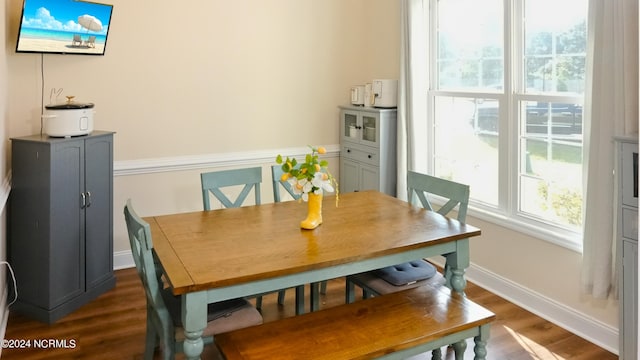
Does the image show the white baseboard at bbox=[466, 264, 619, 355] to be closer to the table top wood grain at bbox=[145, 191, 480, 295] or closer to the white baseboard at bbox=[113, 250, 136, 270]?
the table top wood grain at bbox=[145, 191, 480, 295]

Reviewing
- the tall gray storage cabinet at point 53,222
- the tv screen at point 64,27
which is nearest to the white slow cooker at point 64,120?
the tall gray storage cabinet at point 53,222

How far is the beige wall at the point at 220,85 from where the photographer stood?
3.75 m

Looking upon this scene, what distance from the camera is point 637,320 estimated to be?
2.33 meters

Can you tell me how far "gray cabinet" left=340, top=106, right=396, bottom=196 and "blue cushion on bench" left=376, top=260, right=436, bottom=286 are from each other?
1.61 metres

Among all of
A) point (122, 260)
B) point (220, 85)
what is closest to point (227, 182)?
point (220, 85)

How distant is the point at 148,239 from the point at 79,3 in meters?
2.27

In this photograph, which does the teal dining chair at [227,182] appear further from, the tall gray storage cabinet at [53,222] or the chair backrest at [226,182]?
the tall gray storage cabinet at [53,222]

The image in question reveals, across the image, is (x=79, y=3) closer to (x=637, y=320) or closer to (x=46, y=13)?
(x=46, y=13)

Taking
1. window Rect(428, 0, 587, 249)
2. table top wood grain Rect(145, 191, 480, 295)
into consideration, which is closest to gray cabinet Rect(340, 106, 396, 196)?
window Rect(428, 0, 587, 249)

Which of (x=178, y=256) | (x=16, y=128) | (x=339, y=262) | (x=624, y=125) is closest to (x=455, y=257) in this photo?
(x=339, y=262)

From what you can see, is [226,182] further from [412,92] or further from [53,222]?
[412,92]

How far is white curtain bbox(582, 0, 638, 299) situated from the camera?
2.58 m

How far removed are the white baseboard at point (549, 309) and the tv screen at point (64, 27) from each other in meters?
3.39

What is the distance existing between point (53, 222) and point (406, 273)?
7.55 feet
